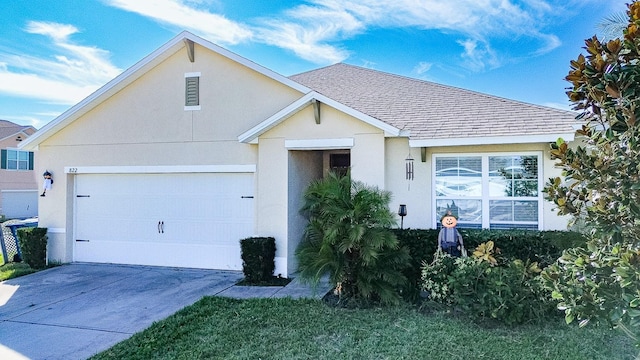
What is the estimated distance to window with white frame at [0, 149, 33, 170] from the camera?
1008 inches

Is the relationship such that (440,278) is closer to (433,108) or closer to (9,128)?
(433,108)

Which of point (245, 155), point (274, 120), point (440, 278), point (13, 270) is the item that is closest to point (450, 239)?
point (440, 278)

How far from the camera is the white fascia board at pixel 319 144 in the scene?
8.69 meters

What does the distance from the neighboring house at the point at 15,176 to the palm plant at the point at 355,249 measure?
2651cm

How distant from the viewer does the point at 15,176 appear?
26.2 metres

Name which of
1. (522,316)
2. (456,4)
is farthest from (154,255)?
(456,4)

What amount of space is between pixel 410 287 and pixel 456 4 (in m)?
8.29

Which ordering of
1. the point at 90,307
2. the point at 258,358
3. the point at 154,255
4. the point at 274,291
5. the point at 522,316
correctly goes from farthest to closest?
1. the point at 154,255
2. the point at 274,291
3. the point at 90,307
4. the point at 522,316
5. the point at 258,358

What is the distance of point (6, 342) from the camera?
575cm

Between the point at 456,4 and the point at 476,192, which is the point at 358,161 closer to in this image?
the point at 476,192

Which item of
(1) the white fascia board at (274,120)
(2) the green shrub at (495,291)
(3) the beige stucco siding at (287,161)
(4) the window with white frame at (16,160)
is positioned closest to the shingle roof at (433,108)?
(3) the beige stucco siding at (287,161)

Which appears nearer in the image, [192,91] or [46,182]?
[192,91]

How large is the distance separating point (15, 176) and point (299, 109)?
2674 centimetres

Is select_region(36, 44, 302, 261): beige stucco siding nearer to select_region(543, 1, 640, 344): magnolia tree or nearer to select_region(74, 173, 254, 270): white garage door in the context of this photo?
select_region(74, 173, 254, 270): white garage door
